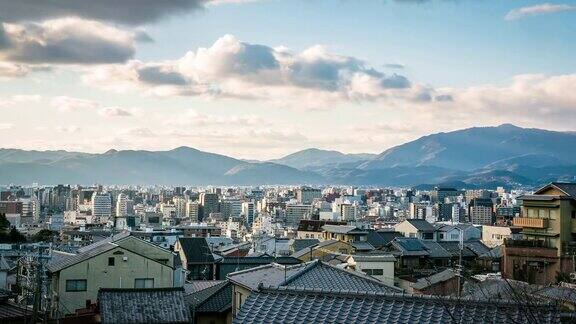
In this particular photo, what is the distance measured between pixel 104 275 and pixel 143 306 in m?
5.85

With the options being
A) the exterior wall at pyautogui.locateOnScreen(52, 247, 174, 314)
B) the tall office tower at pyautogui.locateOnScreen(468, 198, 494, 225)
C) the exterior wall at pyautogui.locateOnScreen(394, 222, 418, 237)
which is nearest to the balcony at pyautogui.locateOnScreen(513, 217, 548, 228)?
the exterior wall at pyautogui.locateOnScreen(52, 247, 174, 314)

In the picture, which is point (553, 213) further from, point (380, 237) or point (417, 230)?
point (417, 230)

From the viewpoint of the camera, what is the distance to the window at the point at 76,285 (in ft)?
69.8

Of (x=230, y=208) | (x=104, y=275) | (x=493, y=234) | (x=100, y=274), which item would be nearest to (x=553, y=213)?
(x=104, y=275)

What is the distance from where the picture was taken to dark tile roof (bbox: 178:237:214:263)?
36312 mm

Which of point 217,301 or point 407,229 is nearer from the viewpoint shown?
point 217,301

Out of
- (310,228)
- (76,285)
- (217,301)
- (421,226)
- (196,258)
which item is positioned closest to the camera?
(217,301)

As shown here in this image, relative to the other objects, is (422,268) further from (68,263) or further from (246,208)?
(246,208)

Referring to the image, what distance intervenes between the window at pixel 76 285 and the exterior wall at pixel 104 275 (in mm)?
94

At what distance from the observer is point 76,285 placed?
21406 mm

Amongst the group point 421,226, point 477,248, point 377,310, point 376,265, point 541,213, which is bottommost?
point 477,248

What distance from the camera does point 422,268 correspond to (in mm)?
38625

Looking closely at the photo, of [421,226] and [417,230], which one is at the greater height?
→ [421,226]

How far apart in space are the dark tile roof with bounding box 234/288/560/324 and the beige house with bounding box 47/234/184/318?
14752 millimetres
